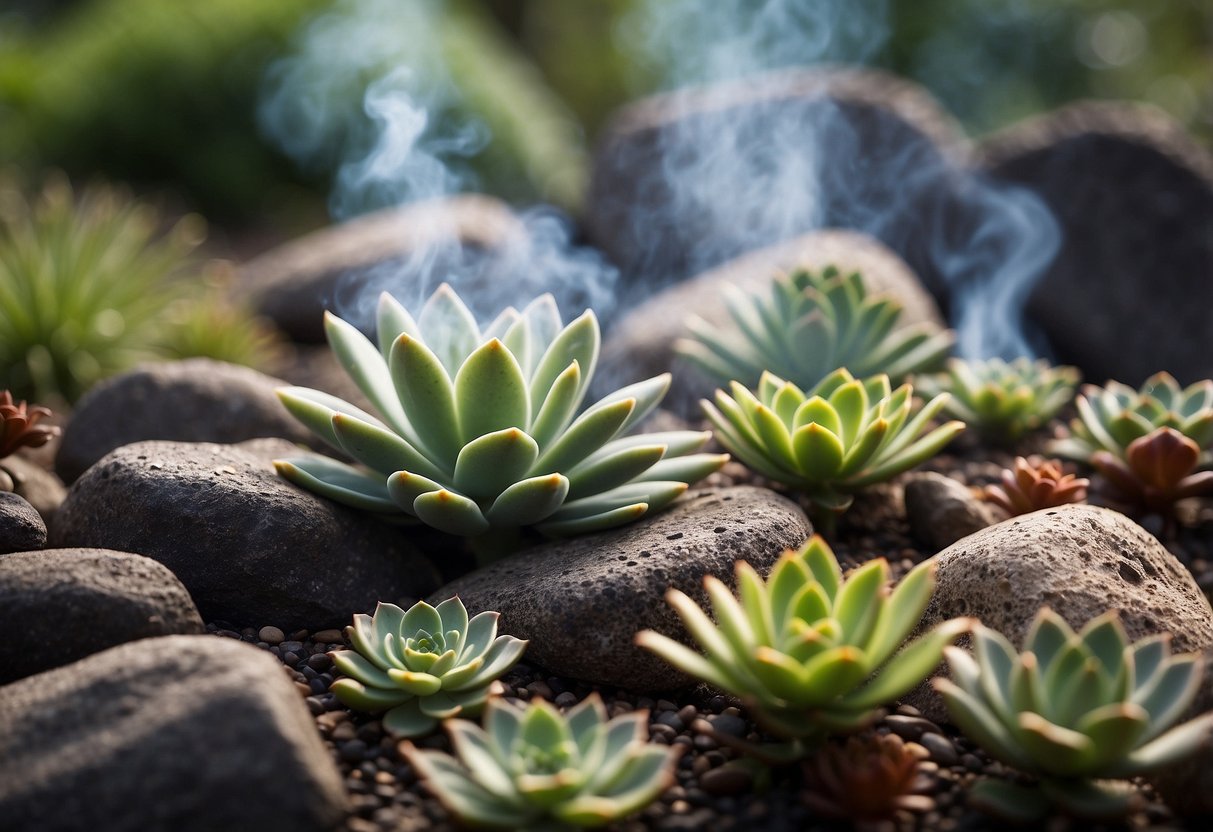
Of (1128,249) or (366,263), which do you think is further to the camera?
(366,263)

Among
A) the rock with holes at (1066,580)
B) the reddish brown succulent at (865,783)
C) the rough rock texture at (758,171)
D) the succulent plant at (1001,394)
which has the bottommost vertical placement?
the reddish brown succulent at (865,783)

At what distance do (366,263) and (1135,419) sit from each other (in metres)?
3.05

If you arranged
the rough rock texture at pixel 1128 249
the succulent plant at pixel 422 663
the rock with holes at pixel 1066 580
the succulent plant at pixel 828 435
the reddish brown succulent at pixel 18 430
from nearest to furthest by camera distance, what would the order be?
the succulent plant at pixel 422 663
the rock with holes at pixel 1066 580
the succulent plant at pixel 828 435
the reddish brown succulent at pixel 18 430
the rough rock texture at pixel 1128 249

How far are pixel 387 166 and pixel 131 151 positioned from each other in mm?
2155

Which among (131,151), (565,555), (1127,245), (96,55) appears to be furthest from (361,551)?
(96,55)

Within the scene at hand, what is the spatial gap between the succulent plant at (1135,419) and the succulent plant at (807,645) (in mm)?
1219

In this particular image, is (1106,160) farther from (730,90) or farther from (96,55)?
(96,55)

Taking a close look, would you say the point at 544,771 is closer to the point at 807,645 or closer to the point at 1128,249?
the point at 807,645

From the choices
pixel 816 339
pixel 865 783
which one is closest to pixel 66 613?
pixel 865 783

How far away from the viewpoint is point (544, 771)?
1.76 metres

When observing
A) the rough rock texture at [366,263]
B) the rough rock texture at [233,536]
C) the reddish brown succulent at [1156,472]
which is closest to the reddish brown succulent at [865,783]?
the rough rock texture at [233,536]

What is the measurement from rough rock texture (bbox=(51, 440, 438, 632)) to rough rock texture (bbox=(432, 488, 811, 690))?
0.78 ft

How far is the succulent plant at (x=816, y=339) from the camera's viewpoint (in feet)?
10.3

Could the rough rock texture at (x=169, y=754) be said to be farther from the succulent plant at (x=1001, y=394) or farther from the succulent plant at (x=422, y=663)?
the succulent plant at (x=1001, y=394)
